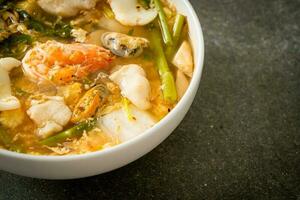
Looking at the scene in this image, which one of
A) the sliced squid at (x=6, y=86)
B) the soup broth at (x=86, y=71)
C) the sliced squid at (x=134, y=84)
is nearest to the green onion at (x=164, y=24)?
the soup broth at (x=86, y=71)

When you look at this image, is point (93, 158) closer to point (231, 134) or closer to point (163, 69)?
point (163, 69)

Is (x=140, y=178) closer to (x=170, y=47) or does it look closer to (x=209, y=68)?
(x=170, y=47)

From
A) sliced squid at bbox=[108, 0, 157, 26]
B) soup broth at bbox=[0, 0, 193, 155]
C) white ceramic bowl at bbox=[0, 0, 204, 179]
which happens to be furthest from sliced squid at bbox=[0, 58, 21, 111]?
sliced squid at bbox=[108, 0, 157, 26]

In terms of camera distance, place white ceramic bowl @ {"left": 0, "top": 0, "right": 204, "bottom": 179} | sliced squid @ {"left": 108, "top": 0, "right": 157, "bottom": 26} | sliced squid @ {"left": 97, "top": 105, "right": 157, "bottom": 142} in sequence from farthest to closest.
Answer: sliced squid @ {"left": 108, "top": 0, "right": 157, "bottom": 26} < sliced squid @ {"left": 97, "top": 105, "right": 157, "bottom": 142} < white ceramic bowl @ {"left": 0, "top": 0, "right": 204, "bottom": 179}

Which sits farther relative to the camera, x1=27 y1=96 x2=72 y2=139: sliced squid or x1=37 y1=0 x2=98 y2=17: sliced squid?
x1=37 y1=0 x2=98 y2=17: sliced squid

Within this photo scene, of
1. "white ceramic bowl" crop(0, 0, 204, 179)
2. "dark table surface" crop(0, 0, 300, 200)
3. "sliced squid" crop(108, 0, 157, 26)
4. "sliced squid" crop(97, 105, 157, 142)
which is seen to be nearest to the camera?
"white ceramic bowl" crop(0, 0, 204, 179)

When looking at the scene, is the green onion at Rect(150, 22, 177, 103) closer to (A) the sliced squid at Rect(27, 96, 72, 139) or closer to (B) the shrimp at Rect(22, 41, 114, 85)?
(B) the shrimp at Rect(22, 41, 114, 85)
